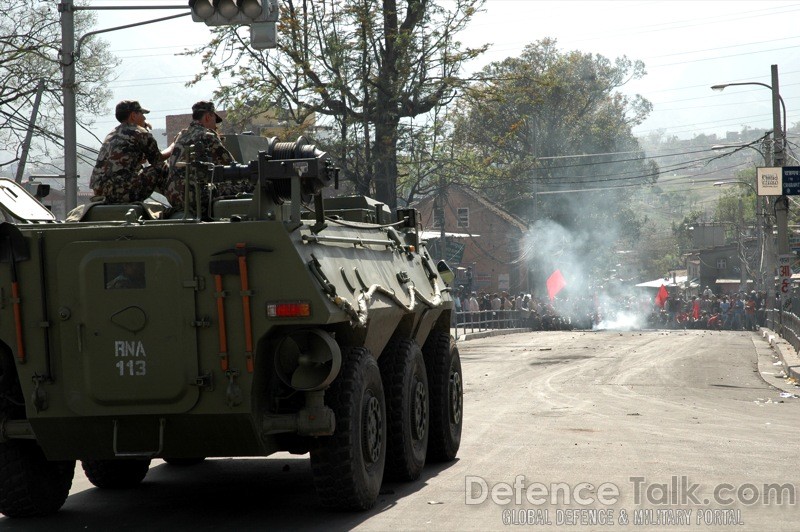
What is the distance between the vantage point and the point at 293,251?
696 cm

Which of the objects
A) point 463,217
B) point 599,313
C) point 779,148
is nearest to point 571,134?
point 463,217

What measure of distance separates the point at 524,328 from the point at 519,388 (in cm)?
2836

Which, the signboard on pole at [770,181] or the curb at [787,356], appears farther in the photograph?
the signboard on pole at [770,181]

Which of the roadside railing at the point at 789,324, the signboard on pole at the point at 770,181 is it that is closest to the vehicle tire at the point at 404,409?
the roadside railing at the point at 789,324

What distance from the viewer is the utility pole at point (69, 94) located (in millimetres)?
16688

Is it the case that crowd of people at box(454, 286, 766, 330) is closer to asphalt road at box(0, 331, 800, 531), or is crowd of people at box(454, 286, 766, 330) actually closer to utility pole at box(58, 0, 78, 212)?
utility pole at box(58, 0, 78, 212)

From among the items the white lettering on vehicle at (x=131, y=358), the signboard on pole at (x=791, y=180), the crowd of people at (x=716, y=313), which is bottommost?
the crowd of people at (x=716, y=313)

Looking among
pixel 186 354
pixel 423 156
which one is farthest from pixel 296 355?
pixel 423 156

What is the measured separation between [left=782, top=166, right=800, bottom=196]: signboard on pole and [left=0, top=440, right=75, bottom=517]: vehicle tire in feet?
78.1

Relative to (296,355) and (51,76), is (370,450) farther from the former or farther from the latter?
(51,76)

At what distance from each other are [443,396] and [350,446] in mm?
2904

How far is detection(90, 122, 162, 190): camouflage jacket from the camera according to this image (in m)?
8.46

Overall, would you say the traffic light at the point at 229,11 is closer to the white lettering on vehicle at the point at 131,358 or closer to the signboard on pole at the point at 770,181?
the white lettering on vehicle at the point at 131,358

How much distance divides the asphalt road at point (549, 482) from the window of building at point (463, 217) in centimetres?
5558
